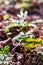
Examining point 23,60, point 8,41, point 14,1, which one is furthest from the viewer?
point 14,1

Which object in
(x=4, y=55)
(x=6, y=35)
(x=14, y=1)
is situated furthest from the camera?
(x=14, y=1)

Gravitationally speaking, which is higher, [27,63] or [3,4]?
[3,4]

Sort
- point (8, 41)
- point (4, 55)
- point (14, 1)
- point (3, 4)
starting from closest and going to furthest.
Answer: point (4, 55) < point (8, 41) < point (3, 4) < point (14, 1)

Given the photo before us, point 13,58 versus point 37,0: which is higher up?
point 37,0

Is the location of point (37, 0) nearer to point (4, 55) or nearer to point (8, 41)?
point (8, 41)

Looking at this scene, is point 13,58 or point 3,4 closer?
point 13,58

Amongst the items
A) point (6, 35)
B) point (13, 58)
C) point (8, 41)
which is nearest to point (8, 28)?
point (6, 35)

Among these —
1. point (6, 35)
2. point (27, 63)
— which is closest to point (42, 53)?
point (27, 63)

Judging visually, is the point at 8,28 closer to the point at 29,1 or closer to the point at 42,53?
the point at 42,53

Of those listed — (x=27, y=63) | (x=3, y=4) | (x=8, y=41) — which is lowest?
(x=27, y=63)
